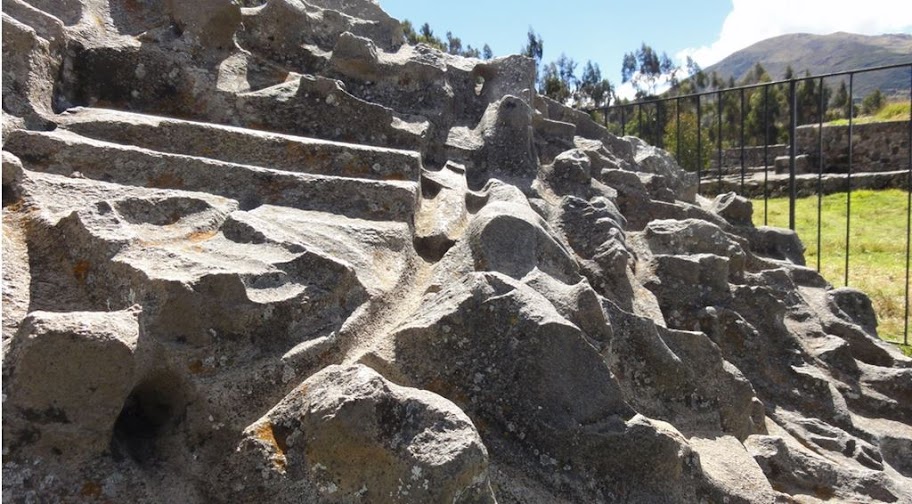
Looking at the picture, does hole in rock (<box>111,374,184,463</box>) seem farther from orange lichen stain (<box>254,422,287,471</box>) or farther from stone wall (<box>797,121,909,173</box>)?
stone wall (<box>797,121,909,173</box>)

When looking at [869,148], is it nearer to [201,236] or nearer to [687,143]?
[687,143]

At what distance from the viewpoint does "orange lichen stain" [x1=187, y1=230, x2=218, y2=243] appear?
221cm

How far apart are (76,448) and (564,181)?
268 centimetres

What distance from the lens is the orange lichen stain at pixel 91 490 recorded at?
63.4 inches

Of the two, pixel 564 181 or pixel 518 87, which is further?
pixel 518 87

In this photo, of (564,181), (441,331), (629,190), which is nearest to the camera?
(441,331)

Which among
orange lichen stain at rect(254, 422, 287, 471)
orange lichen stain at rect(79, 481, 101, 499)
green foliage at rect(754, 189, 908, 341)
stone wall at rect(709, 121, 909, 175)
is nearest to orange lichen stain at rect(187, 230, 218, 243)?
orange lichen stain at rect(254, 422, 287, 471)

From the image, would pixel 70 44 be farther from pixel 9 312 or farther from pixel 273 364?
pixel 273 364

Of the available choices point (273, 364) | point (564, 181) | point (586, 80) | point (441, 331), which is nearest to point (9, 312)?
point (273, 364)

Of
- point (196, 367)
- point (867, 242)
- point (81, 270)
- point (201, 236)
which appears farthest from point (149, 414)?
point (867, 242)

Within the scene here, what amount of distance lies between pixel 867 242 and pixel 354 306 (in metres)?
9.90

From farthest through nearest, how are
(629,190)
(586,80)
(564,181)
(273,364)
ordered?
(586,80) < (629,190) < (564,181) < (273,364)

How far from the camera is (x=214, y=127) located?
2.79 m

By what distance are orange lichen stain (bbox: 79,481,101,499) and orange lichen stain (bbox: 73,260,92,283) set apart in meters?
0.61
